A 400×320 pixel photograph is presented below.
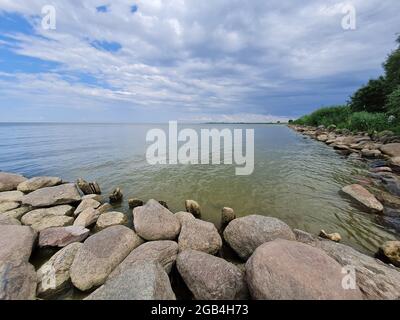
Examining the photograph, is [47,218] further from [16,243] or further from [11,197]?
[11,197]

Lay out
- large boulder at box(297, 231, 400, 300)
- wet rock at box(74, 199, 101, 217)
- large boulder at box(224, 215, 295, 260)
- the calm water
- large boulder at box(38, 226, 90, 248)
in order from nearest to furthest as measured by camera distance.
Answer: large boulder at box(297, 231, 400, 300) < large boulder at box(224, 215, 295, 260) < large boulder at box(38, 226, 90, 248) < the calm water < wet rock at box(74, 199, 101, 217)

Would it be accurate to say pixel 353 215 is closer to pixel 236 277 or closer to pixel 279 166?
pixel 236 277

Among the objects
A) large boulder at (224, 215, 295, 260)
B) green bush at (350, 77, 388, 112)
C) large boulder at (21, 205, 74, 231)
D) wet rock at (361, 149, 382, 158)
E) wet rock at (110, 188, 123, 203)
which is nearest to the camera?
large boulder at (224, 215, 295, 260)

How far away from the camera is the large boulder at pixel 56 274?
2.92 meters

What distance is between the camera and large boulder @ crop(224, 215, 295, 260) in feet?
12.0

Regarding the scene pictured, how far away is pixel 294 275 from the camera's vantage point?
238cm

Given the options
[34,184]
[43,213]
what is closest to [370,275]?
[43,213]

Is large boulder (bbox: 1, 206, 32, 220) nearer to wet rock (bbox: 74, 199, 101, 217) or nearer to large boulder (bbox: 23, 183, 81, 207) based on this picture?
large boulder (bbox: 23, 183, 81, 207)

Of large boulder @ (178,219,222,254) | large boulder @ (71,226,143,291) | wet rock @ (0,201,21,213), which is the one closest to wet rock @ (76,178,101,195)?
wet rock @ (0,201,21,213)

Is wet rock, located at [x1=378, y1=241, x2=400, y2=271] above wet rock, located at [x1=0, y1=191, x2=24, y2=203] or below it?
below

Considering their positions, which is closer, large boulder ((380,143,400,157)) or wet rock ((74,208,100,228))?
wet rock ((74,208,100,228))

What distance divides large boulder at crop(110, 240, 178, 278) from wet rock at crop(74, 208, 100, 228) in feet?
6.88

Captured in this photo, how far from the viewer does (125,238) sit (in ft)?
12.4

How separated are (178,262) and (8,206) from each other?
5.98 meters
